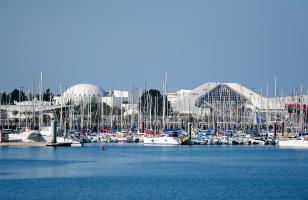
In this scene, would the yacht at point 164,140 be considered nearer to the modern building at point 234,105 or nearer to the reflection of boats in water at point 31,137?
the reflection of boats in water at point 31,137

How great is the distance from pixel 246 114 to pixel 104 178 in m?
82.4

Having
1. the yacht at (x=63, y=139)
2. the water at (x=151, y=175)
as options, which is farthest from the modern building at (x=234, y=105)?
the water at (x=151, y=175)

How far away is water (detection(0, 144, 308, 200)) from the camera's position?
49312 millimetres

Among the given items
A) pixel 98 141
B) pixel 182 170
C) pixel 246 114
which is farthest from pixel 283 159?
pixel 246 114

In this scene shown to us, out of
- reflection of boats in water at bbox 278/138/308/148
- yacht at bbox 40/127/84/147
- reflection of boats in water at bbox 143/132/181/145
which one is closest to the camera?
reflection of boats in water at bbox 278/138/308/148

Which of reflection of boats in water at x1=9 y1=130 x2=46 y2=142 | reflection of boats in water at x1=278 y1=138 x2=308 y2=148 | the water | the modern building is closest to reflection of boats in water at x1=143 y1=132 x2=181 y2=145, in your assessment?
reflection of boats in water at x1=278 y1=138 x2=308 y2=148

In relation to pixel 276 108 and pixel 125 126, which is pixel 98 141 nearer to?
pixel 125 126

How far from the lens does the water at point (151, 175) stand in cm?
A: 4931

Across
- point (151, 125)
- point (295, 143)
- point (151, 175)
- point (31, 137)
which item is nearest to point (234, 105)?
point (151, 125)

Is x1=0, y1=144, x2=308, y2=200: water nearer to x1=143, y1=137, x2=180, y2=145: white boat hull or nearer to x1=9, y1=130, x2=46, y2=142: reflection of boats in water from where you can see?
x1=9, y1=130, x2=46, y2=142: reflection of boats in water

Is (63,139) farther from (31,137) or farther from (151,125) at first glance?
(151,125)

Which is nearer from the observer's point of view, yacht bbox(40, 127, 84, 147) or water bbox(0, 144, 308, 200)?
water bbox(0, 144, 308, 200)

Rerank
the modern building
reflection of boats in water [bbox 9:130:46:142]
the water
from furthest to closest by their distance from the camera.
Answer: the modern building
reflection of boats in water [bbox 9:130:46:142]
the water

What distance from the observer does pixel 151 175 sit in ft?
198
